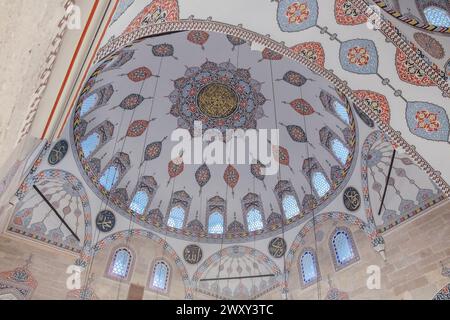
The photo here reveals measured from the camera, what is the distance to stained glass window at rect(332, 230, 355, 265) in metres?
9.53

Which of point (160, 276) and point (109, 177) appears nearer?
point (109, 177)

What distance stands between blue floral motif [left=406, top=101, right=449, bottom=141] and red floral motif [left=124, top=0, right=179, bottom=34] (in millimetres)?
4123

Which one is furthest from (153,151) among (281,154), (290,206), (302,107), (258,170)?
(302,107)

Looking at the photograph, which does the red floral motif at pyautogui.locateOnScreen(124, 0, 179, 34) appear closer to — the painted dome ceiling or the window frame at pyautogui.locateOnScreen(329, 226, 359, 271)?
the painted dome ceiling

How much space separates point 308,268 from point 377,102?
19.1 feet

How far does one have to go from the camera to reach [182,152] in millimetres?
12188

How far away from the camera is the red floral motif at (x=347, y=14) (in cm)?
573

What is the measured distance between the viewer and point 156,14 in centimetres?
575

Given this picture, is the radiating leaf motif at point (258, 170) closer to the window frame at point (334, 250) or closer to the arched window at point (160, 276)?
the window frame at point (334, 250)

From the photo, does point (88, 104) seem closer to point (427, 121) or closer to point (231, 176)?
point (231, 176)
